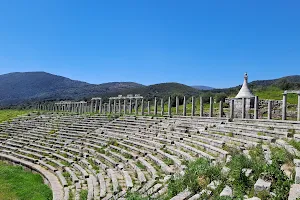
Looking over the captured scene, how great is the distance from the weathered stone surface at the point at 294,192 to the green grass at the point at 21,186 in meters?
10.0

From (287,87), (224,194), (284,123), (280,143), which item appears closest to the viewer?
(224,194)

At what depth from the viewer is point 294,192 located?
17.5 feet

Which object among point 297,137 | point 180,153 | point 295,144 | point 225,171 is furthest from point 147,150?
point 225,171

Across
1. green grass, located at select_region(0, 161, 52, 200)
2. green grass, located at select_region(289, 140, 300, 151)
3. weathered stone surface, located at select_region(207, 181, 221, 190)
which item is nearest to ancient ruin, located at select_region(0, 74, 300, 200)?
weathered stone surface, located at select_region(207, 181, 221, 190)

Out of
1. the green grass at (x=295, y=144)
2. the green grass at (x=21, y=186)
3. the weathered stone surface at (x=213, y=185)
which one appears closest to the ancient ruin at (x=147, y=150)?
the weathered stone surface at (x=213, y=185)

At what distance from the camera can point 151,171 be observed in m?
11.5

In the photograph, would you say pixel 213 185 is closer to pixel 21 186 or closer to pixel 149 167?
pixel 149 167

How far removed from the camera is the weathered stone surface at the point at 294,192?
5.14 meters

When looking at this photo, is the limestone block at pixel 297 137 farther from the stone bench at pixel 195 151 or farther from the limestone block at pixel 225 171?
the limestone block at pixel 225 171

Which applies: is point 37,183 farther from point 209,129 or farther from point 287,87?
point 287,87

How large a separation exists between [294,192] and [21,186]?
12937 millimetres

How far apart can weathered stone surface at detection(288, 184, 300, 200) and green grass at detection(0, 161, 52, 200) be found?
395 inches

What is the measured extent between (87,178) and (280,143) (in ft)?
26.5

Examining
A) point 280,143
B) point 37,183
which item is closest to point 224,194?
point 280,143
